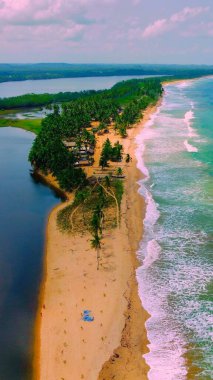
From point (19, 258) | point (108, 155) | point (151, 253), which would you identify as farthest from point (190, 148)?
point (19, 258)

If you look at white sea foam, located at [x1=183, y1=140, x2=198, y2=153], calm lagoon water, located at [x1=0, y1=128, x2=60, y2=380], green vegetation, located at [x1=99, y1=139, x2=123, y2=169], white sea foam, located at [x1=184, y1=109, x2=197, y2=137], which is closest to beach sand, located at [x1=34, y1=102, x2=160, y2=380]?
calm lagoon water, located at [x1=0, y1=128, x2=60, y2=380]

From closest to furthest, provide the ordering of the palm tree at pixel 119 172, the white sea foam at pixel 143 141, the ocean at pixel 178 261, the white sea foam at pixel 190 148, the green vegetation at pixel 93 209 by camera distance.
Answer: the ocean at pixel 178 261 → the green vegetation at pixel 93 209 → the palm tree at pixel 119 172 → the white sea foam at pixel 143 141 → the white sea foam at pixel 190 148

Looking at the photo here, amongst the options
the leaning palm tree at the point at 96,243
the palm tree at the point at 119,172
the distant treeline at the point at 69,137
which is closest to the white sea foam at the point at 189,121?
the distant treeline at the point at 69,137

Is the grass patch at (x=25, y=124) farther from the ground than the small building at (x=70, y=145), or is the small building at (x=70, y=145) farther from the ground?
the grass patch at (x=25, y=124)

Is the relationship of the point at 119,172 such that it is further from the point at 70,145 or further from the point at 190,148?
the point at 190,148

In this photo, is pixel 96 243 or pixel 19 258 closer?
pixel 96 243

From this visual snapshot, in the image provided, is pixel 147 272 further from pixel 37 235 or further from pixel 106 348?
pixel 37 235

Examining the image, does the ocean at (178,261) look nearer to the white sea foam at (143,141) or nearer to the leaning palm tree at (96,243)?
the white sea foam at (143,141)

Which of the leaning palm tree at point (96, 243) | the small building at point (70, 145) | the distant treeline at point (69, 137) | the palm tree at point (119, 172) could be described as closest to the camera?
the leaning palm tree at point (96, 243)
